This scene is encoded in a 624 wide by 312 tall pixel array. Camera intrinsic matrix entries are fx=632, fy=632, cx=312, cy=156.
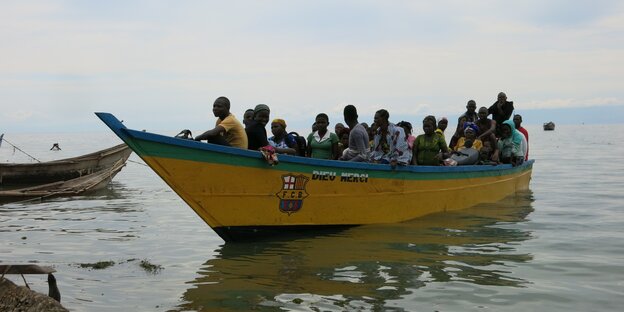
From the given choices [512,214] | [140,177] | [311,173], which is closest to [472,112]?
[512,214]

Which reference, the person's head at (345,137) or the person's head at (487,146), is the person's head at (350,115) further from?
the person's head at (487,146)

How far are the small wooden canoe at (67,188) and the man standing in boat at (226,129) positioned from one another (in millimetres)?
7953

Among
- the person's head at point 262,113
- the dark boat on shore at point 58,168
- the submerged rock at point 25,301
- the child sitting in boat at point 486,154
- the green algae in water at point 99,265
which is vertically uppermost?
the person's head at point 262,113

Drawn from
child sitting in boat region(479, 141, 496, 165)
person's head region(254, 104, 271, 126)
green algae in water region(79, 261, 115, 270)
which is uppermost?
person's head region(254, 104, 271, 126)

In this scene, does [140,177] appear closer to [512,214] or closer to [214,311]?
[512,214]

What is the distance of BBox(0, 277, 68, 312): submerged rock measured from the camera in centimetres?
461

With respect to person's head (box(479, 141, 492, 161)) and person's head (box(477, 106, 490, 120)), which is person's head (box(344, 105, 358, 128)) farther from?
person's head (box(477, 106, 490, 120))

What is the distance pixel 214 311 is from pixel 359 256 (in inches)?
105

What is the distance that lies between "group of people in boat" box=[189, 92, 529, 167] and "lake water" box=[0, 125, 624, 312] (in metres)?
1.09

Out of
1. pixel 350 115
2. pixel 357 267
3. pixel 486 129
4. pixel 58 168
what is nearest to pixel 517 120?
pixel 486 129

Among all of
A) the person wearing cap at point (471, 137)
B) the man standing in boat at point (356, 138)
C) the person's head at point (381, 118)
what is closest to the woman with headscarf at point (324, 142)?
the man standing in boat at point (356, 138)

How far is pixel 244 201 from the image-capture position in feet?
26.6

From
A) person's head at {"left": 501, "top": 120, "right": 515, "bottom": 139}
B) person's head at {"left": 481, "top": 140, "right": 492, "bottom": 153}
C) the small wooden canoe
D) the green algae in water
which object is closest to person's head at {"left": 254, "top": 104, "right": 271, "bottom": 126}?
the green algae in water

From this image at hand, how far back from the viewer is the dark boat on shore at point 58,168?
56.0ft
